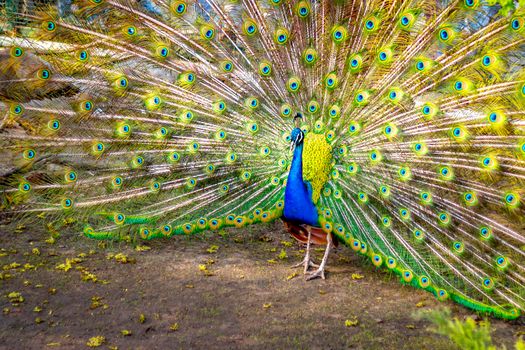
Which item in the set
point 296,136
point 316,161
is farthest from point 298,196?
point 296,136

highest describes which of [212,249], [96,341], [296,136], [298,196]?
[296,136]

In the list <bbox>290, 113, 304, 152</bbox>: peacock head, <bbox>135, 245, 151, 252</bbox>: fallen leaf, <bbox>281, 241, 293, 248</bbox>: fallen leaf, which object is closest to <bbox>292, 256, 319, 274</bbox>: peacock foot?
<bbox>281, 241, 293, 248</bbox>: fallen leaf

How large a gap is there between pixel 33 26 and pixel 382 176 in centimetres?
309

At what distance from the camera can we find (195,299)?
4.56 metres

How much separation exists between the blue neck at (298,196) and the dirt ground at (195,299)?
0.65m

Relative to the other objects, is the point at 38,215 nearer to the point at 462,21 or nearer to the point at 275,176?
the point at 275,176

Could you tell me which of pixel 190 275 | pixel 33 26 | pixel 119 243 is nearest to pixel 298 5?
pixel 33 26

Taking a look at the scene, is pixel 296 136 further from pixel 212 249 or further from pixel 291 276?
pixel 212 249

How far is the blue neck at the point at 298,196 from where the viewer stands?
4707mm

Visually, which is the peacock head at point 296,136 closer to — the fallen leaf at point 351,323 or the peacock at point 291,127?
the peacock at point 291,127

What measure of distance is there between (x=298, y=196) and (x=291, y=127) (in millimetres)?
614

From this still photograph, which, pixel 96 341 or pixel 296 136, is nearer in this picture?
pixel 96 341

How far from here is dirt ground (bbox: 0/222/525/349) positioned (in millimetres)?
3916

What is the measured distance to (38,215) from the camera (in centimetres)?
475
